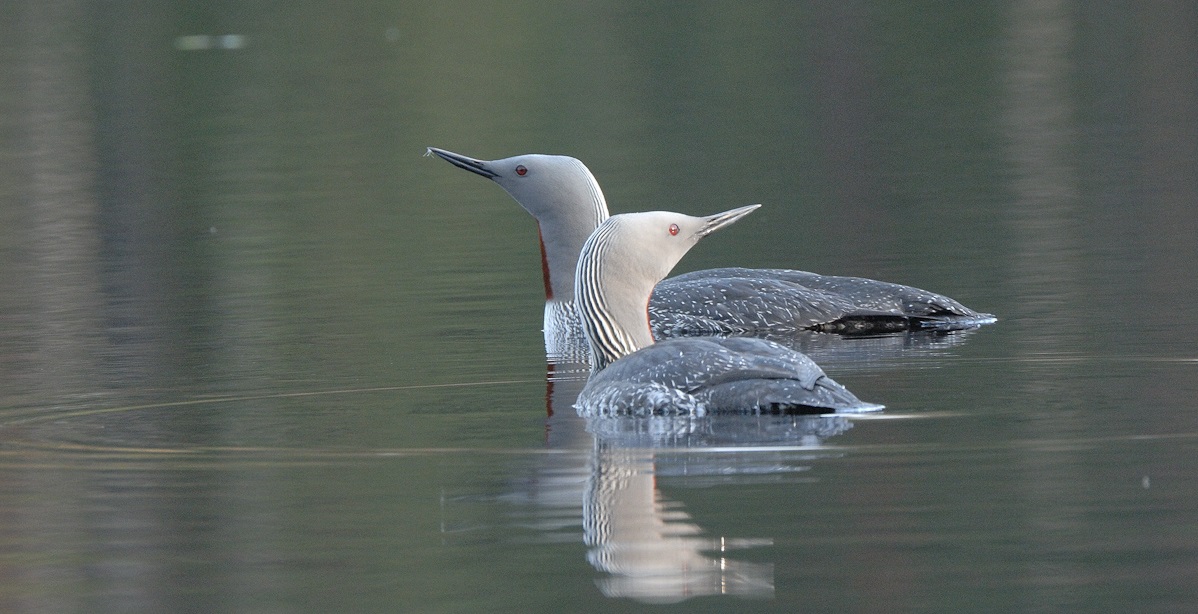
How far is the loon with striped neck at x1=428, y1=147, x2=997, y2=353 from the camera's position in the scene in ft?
34.4

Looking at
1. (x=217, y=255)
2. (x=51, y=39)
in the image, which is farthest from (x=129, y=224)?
(x=51, y=39)

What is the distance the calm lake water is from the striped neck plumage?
32 centimetres

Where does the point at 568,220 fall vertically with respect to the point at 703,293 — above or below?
above

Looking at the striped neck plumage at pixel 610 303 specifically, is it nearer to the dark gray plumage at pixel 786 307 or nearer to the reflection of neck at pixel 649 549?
the reflection of neck at pixel 649 549

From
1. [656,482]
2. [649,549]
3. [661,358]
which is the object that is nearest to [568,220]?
[661,358]

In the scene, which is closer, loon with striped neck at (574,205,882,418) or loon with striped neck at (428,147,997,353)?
loon with striped neck at (574,205,882,418)

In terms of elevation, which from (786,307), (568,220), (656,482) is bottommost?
(656,482)

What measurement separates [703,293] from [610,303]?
7.72 feet

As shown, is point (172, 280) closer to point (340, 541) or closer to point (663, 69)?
point (340, 541)

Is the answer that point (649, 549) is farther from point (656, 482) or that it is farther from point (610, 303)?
point (610, 303)

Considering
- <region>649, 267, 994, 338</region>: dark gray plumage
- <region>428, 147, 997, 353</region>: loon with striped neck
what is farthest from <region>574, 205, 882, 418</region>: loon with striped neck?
<region>649, 267, 994, 338</region>: dark gray plumage

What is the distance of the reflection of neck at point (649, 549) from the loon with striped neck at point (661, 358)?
891 millimetres

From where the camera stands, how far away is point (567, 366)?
9641mm

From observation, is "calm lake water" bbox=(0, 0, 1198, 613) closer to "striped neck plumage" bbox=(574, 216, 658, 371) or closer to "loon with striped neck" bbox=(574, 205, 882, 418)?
"loon with striped neck" bbox=(574, 205, 882, 418)
